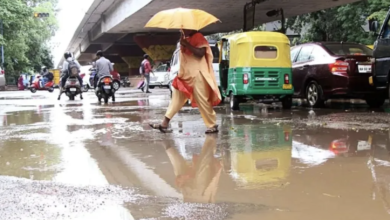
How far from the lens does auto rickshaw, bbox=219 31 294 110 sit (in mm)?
10594

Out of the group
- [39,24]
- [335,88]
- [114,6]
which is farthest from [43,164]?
[39,24]

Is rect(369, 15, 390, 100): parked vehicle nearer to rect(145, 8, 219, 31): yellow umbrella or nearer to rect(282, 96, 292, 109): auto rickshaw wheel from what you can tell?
rect(282, 96, 292, 109): auto rickshaw wheel

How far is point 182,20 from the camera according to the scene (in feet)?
21.7

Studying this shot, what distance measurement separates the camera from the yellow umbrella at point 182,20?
6590 mm

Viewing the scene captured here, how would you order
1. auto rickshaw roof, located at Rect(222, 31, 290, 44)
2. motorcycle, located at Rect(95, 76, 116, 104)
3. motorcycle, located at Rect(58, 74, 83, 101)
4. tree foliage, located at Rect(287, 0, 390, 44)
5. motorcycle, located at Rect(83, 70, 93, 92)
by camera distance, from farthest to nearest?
motorcycle, located at Rect(83, 70, 93, 92), tree foliage, located at Rect(287, 0, 390, 44), motorcycle, located at Rect(58, 74, 83, 101), motorcycle, located at Rect(95, 76, 116, 104), auto rickshaw roof, located at Rect(222, 31, 290, 44)

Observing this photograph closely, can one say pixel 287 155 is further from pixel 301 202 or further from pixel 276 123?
pixel 276 123

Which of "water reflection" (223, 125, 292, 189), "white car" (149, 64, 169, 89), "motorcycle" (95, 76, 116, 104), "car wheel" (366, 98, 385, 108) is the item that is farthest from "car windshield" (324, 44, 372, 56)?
"white car" (149, 64, 169, 89)

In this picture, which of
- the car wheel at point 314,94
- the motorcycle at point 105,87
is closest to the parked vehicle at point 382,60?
the car wheel at point 314,94

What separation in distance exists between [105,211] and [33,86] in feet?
98.9

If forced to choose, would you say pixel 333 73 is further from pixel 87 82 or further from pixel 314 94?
pixel 87 82

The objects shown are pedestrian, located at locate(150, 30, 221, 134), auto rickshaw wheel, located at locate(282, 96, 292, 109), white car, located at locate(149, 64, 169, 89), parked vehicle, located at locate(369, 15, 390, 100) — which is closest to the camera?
pedestrian, located at locate(150, 30, 221, 134)

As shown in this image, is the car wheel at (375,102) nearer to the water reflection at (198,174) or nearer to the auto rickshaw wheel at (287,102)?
the auto rickshaw wheel at (287,102)

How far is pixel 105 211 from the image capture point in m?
3.29

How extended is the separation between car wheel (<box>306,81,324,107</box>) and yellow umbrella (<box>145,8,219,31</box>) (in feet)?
16.5
